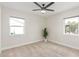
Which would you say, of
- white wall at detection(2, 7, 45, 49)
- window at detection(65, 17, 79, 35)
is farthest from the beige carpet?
window at detection(65, 17, 79, 35)

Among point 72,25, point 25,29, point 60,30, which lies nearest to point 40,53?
point 25,29

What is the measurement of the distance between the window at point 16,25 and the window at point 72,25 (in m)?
3.28

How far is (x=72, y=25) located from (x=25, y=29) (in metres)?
3.36

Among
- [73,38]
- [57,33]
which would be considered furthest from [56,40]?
[73,38]

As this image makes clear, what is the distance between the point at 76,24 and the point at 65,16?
3.09ft

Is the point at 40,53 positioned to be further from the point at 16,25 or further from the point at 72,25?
the point at 72,25

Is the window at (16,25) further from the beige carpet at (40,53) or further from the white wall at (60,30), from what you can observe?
the white wall at (60,30)

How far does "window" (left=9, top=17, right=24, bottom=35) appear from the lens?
447 cm

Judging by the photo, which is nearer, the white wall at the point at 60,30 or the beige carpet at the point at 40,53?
the beige carpet at the point at 40,53

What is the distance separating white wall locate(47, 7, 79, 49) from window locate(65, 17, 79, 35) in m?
0.30

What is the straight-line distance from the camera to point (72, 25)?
456 cm

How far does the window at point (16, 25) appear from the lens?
4.47 m

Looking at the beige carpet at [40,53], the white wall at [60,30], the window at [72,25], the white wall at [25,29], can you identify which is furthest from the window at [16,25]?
the window at [72,25]

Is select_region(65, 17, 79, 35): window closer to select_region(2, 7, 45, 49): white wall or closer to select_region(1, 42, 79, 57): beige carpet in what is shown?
select_region(1, 42, 79, 57): beige carpet
